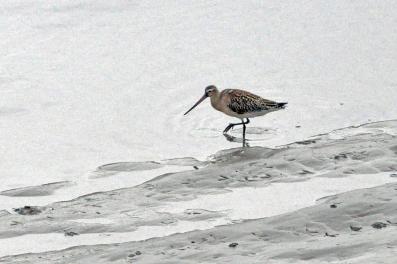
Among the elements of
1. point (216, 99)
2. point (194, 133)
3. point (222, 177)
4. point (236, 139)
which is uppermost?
point (216, 99)

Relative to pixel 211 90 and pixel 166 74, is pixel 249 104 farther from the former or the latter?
pixel 166 74

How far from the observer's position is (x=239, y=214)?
10.1 m

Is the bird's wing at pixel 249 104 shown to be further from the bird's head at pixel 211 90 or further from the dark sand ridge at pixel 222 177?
the dark sand ridge at pixel 222 177

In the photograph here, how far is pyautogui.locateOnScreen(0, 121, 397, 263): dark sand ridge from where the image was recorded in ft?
32.1

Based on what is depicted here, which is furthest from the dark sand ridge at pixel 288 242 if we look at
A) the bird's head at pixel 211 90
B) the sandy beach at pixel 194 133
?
the bird's head at pixel 211 90

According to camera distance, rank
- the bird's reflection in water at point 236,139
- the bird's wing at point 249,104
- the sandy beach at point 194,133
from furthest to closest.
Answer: the bird's wing at point 249,104 → the bird's reflection in water at point 236,139 → the sandy beach at point 194,133

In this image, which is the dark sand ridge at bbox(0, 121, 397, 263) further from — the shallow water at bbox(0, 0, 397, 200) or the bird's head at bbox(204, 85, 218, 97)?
the bird's head at bbox(204, 85, 218, 97)

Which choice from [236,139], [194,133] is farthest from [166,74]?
[236,139]

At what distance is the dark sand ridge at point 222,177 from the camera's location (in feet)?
32.1

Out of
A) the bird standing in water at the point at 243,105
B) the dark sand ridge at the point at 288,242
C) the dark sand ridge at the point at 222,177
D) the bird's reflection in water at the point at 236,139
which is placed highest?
the bird standing in water at the point at 243,105

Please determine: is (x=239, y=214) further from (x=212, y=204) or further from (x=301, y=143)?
(x=301, y=143)

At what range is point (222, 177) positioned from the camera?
11.4 m

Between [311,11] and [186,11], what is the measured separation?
2647mm

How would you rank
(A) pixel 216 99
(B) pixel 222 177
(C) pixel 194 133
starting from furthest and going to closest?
(A) pixel 216 99
(C) pixel 194 133
(B) pixel 222 177
